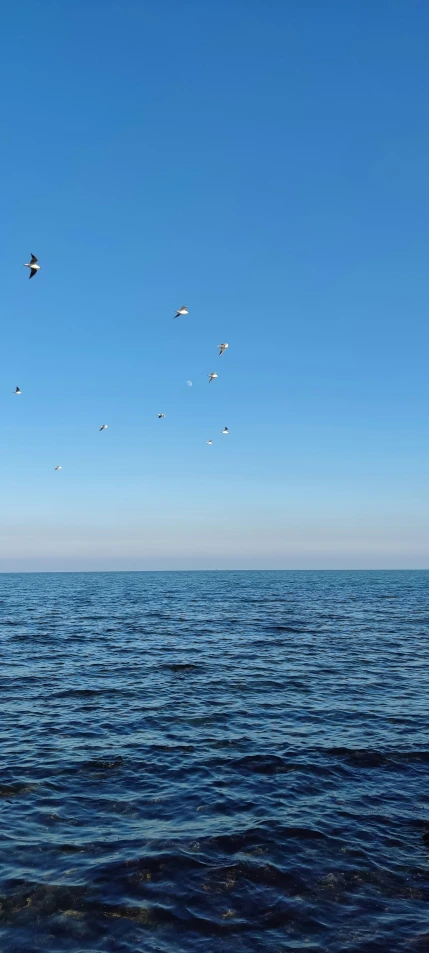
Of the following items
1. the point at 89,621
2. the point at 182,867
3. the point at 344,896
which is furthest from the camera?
the point at 89,621

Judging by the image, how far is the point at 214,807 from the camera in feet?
43.8

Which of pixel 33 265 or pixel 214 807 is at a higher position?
pixel 33 265

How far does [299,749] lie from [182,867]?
6.96 meters

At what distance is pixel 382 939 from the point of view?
29.3 ft

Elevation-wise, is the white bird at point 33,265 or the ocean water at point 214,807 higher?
the white bird at point 33,265

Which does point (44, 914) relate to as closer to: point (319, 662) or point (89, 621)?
point (319, 662)

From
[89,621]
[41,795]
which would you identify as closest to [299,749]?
[41,795]

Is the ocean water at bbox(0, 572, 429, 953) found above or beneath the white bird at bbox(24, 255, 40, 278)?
beneath

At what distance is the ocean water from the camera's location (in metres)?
9.37

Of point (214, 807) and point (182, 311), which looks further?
point (182, 311)

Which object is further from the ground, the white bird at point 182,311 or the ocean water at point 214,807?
the white bird at point 182,311

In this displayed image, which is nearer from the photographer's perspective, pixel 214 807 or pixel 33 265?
pixel 214 807

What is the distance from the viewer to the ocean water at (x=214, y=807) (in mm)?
9367

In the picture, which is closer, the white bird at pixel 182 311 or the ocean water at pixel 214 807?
the ocean water at pixel 214 807
